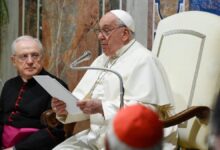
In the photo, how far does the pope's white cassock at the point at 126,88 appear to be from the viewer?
2.60 metres

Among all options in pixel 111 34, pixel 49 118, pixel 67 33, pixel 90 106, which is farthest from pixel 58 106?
pixel 67 33

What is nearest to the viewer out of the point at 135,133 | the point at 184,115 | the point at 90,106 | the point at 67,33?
the point at 135,133

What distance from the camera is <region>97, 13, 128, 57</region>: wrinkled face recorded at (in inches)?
113

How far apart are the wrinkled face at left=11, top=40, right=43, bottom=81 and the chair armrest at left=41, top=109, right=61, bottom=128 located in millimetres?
444

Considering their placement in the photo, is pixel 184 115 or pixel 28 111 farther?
Result: pixel 28 111

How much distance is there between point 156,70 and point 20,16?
266 centimetres

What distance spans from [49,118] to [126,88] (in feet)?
2.03

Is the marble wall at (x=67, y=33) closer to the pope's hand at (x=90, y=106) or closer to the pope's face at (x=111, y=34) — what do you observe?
the pope's face at (x=111, y=34)

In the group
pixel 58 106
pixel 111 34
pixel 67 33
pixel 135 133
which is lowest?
pixel 58 106

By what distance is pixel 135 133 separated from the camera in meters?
0.61

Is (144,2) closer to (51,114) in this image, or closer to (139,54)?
(139,54)

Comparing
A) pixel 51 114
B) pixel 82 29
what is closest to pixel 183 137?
pixel 51 114

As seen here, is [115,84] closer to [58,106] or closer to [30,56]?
[58,106]

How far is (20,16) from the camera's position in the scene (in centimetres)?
487
